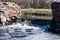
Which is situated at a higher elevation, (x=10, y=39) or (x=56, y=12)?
(x=56, y=12)

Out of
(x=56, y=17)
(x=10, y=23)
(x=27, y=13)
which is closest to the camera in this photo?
(x=56, y=17)

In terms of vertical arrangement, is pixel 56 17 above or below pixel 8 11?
below

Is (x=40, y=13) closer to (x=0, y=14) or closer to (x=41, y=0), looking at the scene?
(x=41, y=0)

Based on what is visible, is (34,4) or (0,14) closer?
(0,14)

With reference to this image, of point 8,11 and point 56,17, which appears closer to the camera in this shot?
point 56,17

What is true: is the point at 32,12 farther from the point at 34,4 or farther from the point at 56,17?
the point at 56,17

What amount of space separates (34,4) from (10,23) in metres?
12.2

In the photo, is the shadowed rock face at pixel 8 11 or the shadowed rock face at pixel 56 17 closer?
the shadowed rock face at pixel 56 17

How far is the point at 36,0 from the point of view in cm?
2720

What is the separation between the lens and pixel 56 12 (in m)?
11.2

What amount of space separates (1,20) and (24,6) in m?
13.2

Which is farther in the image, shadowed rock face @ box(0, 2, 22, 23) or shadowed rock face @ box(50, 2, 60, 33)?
shadowed rock face @ box(0, 2, 22, 23)

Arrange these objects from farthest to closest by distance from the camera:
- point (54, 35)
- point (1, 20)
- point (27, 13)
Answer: point (27, 13), point (1, 20), point (54, 35)

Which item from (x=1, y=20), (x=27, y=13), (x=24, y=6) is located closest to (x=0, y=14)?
(x=1, y=20)
